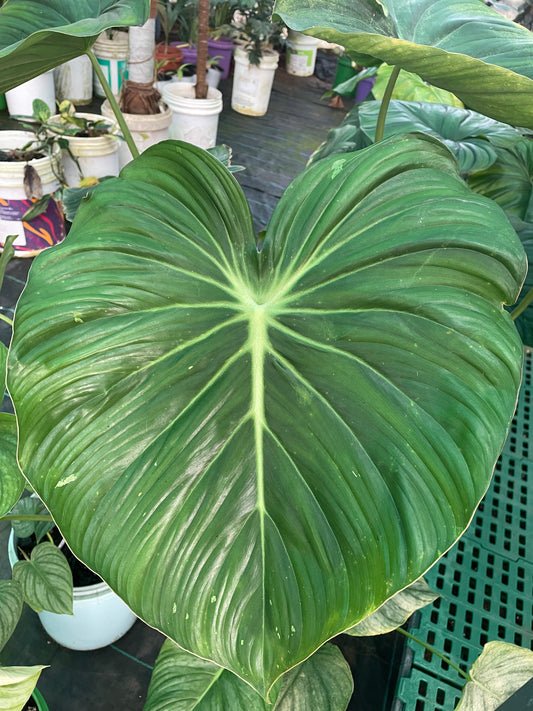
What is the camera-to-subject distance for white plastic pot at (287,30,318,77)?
15.0 feet

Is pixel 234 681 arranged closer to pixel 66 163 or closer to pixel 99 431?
pixel 99 431

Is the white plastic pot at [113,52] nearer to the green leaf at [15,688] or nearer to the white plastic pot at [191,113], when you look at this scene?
the white plastic pot at [191,113]

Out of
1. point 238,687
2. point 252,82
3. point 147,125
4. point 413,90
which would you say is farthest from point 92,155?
point 238,687

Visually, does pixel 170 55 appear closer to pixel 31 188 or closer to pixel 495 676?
pixel 31 188

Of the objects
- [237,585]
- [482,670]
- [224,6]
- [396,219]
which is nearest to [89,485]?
[237,585]

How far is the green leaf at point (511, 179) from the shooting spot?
4.13ft

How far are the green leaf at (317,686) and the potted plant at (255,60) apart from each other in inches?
146

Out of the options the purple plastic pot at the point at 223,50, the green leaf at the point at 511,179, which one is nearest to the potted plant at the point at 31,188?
the green leaf at the point at 511,179

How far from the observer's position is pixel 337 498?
51 cm

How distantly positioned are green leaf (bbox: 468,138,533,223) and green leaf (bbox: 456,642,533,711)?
92 centimetres

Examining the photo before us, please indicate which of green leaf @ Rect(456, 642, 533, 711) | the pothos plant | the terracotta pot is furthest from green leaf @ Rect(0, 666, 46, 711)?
the terracotta pot

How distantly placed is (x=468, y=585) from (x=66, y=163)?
220cm

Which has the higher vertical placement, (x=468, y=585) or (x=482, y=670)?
(x=482, y=670)

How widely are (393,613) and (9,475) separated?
0.63 meters
